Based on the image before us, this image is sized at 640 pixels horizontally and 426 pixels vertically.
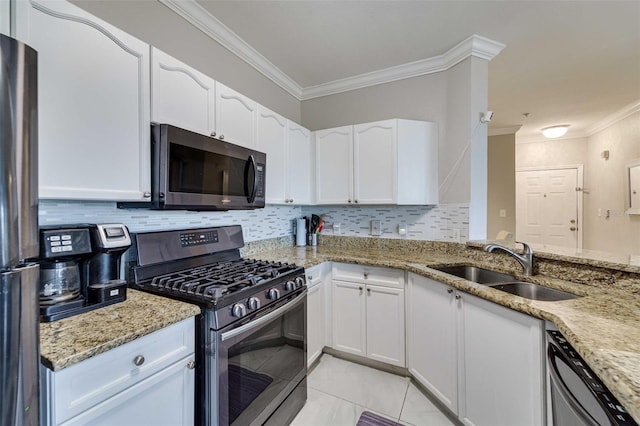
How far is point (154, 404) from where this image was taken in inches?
38.8

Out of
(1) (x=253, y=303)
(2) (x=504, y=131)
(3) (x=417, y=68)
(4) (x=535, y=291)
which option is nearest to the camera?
(1) (x=253, y=303)

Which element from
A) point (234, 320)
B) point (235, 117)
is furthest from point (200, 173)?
point (234, 320)

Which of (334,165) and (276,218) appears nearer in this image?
(334,165)

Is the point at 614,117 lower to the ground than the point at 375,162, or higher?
higher

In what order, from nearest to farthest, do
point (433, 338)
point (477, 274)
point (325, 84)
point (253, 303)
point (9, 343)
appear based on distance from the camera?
point (9, 343), point (253, 303), point (433, 338), point (477, 274), point (325, 84)

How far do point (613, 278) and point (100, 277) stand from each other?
2.36 meters

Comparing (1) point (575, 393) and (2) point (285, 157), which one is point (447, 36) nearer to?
(2) point (285, 157)

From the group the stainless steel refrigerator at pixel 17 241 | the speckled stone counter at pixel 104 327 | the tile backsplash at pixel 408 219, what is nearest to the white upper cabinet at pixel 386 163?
the tile backsplash at pixel 408 219

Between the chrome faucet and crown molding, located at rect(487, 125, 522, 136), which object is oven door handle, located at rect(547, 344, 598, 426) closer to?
the chrome faucet

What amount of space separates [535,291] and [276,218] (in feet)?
6.85

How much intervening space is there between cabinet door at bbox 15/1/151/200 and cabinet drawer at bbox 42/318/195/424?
0.62 meters

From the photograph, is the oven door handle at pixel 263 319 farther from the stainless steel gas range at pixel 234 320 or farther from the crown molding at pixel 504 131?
the crown molding at pixel 504 131

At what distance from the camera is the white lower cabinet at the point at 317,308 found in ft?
6.78

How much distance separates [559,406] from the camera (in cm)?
99
